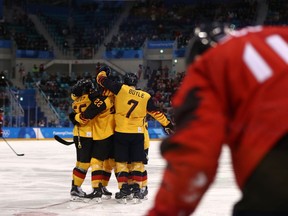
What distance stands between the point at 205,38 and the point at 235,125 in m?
0.23

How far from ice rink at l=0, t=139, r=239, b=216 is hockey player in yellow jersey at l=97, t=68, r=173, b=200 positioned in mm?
354

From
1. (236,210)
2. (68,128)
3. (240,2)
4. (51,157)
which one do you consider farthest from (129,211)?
(240,2)

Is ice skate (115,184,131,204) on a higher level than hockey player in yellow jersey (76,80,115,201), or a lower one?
lower

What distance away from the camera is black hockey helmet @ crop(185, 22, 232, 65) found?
1.54 metres

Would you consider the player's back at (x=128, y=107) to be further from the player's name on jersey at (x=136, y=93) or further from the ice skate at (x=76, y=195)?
the ice skate at (x=76, y=195)

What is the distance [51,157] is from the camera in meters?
14.1

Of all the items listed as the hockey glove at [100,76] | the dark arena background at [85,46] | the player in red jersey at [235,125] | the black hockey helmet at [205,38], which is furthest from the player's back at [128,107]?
the dark arena background at [85,46]

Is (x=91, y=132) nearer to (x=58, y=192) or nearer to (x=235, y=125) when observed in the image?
(x=58, y=192)

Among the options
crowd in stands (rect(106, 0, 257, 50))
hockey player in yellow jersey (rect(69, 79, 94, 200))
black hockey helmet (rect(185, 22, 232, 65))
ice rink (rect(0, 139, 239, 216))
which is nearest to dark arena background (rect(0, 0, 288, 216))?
crowd in stands (rect(106, 0, 257, 50))

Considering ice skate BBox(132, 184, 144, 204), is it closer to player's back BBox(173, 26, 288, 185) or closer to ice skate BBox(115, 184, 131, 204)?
ice skate BBox(115, 184, 131, 204)

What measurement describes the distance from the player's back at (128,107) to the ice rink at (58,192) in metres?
0.89

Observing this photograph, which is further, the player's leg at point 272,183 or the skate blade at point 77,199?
the skate blade at point 77,199

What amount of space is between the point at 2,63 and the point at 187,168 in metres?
30.0

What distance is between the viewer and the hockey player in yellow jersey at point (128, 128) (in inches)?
295
